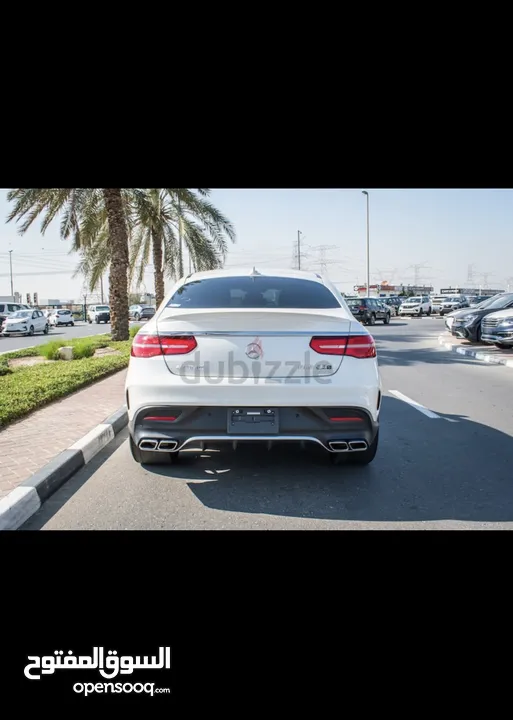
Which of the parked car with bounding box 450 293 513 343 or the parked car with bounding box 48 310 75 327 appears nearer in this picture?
the parked car with bounding box 450 293 513 343

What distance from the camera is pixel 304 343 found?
3.92 m

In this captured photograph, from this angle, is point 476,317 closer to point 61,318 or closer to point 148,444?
point 148,444

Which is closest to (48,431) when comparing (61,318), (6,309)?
(6,309)

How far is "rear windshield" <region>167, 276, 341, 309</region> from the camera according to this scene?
448 centimetres

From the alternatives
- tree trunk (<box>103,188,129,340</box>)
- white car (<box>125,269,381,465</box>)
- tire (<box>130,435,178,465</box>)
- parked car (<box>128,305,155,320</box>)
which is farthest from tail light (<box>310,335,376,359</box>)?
parked car (<box>128,305,155,320</box>)

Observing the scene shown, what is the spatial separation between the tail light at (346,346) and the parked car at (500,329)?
1218 centimetres

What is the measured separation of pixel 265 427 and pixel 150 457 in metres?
1.29

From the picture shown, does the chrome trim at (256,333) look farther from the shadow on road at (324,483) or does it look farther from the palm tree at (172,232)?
the palm tree at (172,232)

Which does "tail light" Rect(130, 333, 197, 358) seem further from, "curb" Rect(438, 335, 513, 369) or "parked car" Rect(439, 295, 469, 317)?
"parked car" Rect(439, 295, 469, 317)

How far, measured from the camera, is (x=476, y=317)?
17.2 meters

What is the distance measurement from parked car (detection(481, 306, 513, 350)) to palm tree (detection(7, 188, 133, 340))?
38.2ft
